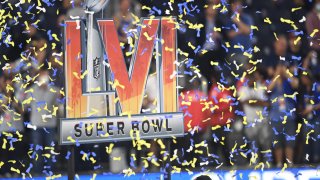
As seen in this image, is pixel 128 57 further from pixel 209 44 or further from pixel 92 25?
pixel 209 44

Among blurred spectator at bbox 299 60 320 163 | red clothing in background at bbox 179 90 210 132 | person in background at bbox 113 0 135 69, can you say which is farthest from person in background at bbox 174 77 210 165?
blurred spectator at bbox 299 60 320 163

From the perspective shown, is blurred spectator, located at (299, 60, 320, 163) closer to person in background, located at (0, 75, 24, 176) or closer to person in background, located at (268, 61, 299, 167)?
person in background, located at (268, 61, 299, 167)

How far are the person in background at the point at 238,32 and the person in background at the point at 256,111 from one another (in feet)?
0.45

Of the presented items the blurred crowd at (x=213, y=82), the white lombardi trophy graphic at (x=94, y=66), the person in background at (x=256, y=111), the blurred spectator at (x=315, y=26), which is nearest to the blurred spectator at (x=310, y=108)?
the blurred crowd at (x=213, y=82)

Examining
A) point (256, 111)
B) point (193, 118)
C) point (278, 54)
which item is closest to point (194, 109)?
point (193, 118)

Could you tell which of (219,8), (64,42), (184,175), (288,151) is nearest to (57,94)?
(64,42)

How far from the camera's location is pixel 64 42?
304 centimetres

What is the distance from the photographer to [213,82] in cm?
312

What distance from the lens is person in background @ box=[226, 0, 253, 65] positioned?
10.3 ft

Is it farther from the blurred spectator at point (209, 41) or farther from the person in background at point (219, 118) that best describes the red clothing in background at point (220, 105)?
the blurred spectator at point (209, 41)

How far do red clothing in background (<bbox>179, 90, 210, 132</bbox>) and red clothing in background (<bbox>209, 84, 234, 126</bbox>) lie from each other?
0.04 meters

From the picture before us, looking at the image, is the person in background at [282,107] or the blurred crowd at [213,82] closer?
the blurred crowd at [213,82]

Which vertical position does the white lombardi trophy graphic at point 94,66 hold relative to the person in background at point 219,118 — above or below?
above

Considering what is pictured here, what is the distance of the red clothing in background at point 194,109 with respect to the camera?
3.10 metres
